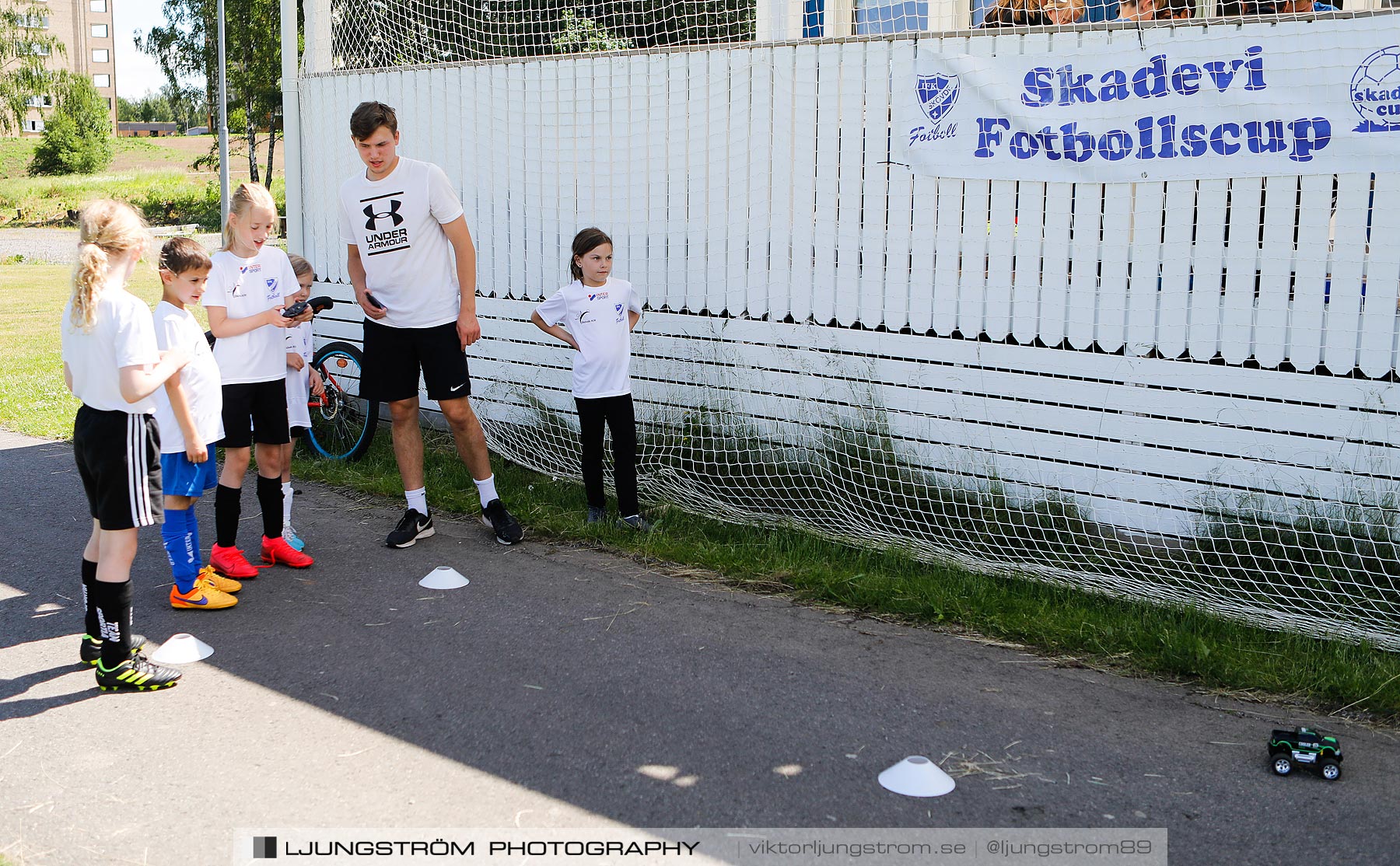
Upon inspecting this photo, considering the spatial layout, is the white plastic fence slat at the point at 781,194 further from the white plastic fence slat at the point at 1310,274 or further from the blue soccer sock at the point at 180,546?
the blue soccer sock at the point at 180,546

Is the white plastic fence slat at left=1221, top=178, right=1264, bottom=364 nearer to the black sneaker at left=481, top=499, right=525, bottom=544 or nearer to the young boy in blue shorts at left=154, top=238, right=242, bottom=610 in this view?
the black sneaker at left=481, top=499, right=525, bottom=544

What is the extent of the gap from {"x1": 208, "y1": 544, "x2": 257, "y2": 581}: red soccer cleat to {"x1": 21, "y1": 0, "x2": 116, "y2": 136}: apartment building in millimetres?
81204

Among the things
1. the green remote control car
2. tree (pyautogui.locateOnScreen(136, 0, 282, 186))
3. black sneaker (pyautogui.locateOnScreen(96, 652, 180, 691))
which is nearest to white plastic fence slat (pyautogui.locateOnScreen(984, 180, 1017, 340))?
the green remote control car

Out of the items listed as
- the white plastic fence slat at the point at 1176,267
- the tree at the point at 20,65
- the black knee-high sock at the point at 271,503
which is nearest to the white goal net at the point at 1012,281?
the white plastic fence slat at the point at 1176,267

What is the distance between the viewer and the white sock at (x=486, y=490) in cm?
629

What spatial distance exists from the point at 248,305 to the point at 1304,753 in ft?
14.4

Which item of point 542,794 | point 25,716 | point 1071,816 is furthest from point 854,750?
point 25,716

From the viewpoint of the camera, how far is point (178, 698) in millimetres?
4281

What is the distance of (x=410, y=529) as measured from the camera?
6.15 meters

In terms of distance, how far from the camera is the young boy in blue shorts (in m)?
4.51

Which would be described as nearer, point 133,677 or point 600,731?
point 600,731

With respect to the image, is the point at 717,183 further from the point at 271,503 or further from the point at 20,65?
the point at 20,65

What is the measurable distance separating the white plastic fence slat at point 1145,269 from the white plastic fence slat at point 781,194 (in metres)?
1.83

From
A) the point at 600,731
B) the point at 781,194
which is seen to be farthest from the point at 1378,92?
the point at 600,731
